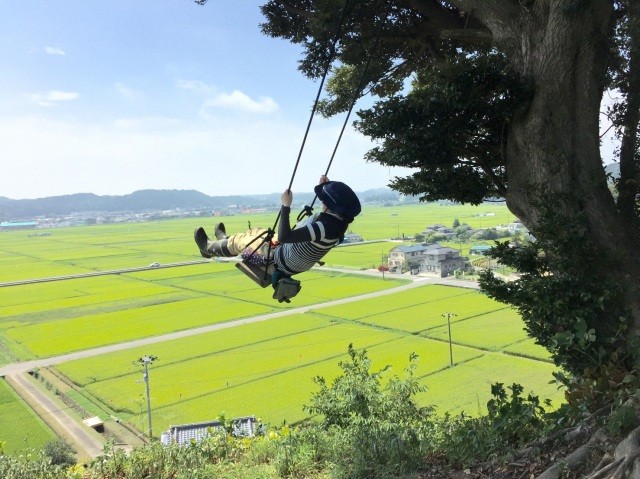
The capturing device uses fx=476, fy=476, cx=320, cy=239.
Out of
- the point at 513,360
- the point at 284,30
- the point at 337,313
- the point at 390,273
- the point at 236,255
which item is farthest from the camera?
the point at 390,273

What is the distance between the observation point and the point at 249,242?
5105mm

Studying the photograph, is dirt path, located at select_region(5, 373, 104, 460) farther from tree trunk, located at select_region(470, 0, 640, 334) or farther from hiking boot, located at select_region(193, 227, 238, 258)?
tree trunk, located at select_region(470, 0, 640, 334)

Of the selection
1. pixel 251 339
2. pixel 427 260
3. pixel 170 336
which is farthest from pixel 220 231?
pixel 427 260

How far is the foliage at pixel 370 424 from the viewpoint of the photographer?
158 inches

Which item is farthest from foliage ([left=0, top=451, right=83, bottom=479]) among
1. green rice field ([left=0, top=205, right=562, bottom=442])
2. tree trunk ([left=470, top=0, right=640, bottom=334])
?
green rice field ([left=0, top=205, right=562, bottom=442])

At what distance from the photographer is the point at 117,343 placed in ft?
98.7

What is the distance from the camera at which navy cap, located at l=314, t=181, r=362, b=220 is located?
14.0 ft

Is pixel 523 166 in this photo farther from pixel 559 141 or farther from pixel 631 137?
pixel 631 137

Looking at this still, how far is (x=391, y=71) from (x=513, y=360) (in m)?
19.9

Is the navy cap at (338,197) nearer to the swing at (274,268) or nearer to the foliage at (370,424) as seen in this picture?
the swing at (274,268)

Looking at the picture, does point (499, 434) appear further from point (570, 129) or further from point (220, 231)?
point (220, 231)

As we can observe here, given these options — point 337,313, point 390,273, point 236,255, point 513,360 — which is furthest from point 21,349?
point 390,273

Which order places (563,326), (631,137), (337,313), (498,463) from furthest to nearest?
(337,313), (631,137), (563,326), (498,463)

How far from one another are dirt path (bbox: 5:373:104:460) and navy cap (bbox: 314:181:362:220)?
42.8 ft
